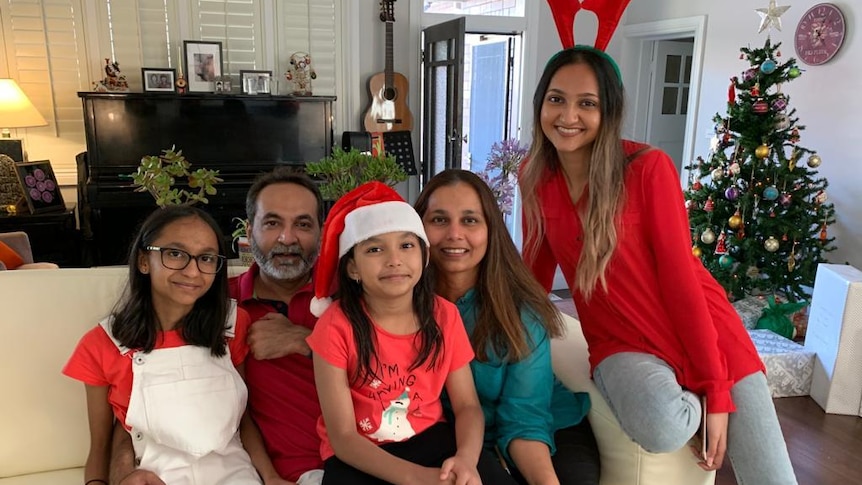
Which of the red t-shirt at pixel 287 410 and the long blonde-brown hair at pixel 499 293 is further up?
the long blonde-brown hair at pixel 499 293

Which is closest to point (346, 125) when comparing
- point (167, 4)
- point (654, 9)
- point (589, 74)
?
point (167, 4)

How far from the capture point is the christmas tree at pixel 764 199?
3693 mm

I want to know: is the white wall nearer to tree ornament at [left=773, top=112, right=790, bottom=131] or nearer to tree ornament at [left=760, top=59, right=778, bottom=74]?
tree ornament at [left=773, top=112, right=790, bottom=131]

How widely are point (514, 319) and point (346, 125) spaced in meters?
4.06

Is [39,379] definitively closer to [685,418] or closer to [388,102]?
[685,418]

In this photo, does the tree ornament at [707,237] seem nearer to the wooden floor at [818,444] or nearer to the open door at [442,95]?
the wooden floor at [818,444]

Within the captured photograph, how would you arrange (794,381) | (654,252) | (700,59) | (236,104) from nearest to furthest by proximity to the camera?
(654,252), (794,381), (236,104), (700,59)

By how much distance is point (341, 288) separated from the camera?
4.49ft

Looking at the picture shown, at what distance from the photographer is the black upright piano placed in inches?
169

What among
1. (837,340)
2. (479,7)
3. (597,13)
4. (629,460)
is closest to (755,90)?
(837,340)

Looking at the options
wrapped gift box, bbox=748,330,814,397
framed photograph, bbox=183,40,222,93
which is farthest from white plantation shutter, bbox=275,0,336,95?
wrapped gift box, bbox=748,330,814,397

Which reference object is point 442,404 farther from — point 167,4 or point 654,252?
point 167,4

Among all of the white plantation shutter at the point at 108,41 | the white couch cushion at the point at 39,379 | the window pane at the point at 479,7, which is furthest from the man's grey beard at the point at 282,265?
the window pane at the point at 479,7

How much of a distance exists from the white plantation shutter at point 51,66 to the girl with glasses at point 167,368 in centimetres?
391
